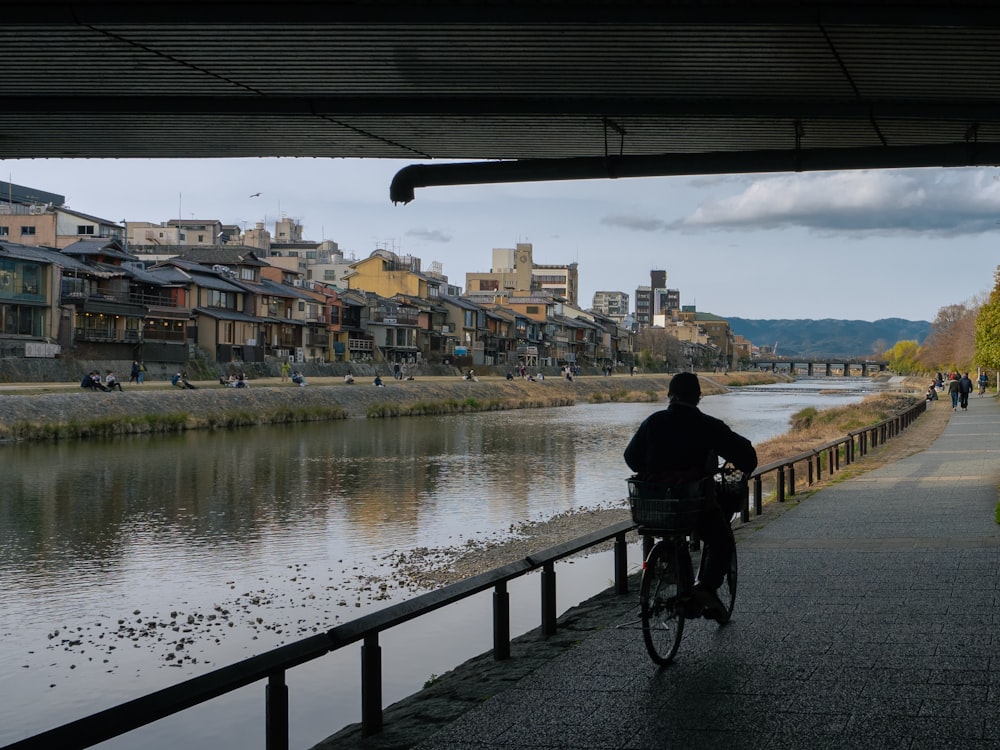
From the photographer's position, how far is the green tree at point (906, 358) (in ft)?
457

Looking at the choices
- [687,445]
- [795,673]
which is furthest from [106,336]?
[795,673]

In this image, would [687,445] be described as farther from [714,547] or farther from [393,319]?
[393,319]

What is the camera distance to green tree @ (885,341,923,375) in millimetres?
139250

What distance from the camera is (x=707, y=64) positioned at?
267 inches

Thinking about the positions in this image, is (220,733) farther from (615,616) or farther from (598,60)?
(598,60)

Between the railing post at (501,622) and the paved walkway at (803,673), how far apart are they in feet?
1.51

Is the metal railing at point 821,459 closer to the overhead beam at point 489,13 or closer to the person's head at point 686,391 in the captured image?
the person's head at point 686,391

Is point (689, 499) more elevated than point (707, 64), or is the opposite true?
point (707, 64)

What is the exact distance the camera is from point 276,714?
183 inches

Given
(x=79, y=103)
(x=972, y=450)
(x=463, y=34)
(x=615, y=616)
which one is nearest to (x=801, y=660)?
(x=615, y=616)

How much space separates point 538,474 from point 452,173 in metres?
18.2

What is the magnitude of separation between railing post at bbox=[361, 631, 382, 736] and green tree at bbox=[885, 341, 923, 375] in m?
136

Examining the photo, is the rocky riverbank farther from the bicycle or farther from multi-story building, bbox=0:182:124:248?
the bicycle

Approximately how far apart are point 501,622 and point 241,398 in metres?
40.0
